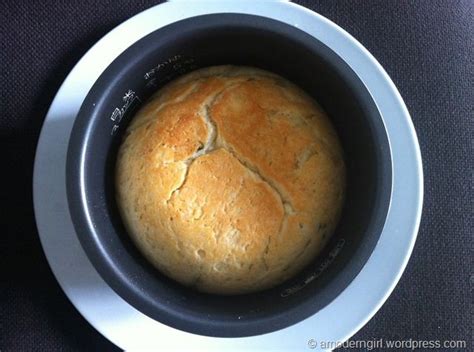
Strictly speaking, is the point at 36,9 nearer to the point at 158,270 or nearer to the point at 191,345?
the point at 158,270

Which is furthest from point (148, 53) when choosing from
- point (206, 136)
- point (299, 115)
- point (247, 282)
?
point (247, 282)

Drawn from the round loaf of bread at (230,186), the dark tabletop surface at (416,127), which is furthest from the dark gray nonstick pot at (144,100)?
the dark tabletop surface at (416,127)

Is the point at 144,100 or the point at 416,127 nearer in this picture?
the point at 144,100

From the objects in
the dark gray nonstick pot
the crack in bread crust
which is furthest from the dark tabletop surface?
the crack in bread crust

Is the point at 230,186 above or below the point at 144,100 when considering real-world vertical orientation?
below

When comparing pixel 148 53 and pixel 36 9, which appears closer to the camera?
pixel 148 53

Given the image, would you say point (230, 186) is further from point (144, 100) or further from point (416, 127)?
point (416, 127)

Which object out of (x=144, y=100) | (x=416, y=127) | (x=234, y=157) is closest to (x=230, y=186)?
(x=234, y=157)
